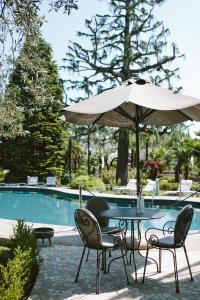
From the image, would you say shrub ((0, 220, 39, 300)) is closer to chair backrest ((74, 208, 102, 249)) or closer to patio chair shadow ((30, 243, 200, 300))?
patio chair shadow ((30, 243, 200, 300))

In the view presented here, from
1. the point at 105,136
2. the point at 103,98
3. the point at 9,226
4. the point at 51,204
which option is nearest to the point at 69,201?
the point at 51,204

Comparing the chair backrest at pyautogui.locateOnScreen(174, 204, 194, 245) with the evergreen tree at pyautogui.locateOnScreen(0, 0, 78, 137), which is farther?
the evergreen tree at pyautogui.locateOnScreen(0, 0, 78, 137)

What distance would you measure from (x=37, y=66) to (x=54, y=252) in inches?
133

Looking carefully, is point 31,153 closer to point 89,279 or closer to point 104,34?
point 104,34

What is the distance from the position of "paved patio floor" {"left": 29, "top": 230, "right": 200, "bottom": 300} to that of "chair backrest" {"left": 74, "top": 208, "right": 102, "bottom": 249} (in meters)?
0.52

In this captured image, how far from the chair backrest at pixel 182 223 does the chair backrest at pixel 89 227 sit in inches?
36.5

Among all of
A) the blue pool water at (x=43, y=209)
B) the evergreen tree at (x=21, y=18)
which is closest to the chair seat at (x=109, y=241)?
the evergreen tree at (x=21, y=18)

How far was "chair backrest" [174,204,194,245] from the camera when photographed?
4.42m

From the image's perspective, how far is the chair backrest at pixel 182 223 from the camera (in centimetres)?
442

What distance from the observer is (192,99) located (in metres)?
5.07

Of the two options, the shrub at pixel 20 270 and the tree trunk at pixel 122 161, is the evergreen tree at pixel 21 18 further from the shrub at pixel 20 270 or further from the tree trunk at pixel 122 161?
the tree trunk at pixel 122 161

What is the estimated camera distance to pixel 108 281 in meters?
4.62

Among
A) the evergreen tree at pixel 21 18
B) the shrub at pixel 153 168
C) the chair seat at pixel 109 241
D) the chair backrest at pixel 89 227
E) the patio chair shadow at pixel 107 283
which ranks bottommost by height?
the patio chair shadow at pixel 107 283

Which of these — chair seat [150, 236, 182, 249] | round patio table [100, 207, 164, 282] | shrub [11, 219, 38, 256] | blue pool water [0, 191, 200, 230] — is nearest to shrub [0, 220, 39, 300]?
shrub [11, 219, 38, 256]
